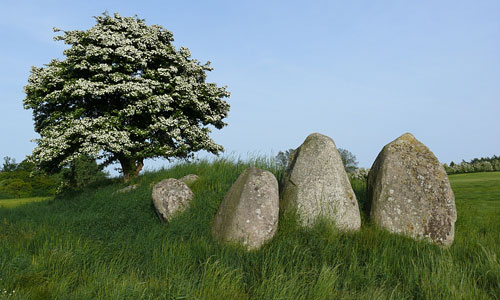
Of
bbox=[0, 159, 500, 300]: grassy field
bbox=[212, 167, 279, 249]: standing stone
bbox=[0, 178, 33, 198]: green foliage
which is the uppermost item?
bbox=[0, 178, 33, 198]: green foliage

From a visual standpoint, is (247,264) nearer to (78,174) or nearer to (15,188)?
(78,174)

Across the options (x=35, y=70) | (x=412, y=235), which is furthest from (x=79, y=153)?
(x=412, y=235)

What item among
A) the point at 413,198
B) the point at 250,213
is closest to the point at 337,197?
the point at 413,198

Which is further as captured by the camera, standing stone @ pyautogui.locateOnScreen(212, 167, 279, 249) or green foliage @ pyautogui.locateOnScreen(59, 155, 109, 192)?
green foliage @ pyautogui.locateOnScreen(59, 155, 109, 192)

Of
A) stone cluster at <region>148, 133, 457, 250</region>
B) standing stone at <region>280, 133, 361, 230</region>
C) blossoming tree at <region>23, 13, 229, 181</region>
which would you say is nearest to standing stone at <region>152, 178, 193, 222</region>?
stone cluster at <region>148, 133, 457, 250</region>

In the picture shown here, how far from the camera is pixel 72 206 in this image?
1712cm

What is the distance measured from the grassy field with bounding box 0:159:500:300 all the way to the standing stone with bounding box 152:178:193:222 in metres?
0.36

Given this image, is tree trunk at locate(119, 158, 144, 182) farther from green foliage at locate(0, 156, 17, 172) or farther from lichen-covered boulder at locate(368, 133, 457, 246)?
green foliage at locate(0, 156, 17, 172)

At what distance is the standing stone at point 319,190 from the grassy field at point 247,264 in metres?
0.41

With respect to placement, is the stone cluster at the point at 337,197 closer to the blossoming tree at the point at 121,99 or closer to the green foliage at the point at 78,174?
the blossoming tree at the point at 121,99

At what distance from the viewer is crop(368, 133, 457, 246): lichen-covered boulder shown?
30.4 ft

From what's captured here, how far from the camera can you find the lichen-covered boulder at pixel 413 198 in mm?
9258

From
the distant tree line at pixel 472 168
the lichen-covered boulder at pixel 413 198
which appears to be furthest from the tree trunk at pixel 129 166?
the distant tree line at pixel 472 168

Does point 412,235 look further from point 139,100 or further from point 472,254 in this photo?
point 139,100
